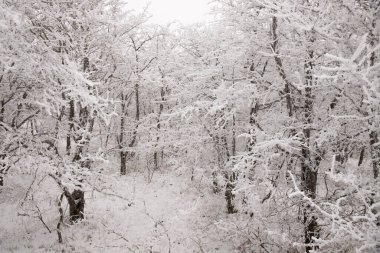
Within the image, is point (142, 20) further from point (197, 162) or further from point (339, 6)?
point (339, 6)

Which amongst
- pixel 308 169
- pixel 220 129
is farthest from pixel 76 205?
pixel 308 169

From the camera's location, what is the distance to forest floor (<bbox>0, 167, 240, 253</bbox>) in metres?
10.3

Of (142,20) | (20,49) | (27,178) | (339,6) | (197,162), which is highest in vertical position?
(142,20)

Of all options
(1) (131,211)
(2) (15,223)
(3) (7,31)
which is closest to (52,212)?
(2) (15,223)

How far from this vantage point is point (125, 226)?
476 inches

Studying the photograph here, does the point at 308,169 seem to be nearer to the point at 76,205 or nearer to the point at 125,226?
the point at 125,226

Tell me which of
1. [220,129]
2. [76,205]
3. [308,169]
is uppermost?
[220,129]

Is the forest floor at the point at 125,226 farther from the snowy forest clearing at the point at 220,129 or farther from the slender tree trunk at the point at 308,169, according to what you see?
the slender tree trunk at the point at 308,169

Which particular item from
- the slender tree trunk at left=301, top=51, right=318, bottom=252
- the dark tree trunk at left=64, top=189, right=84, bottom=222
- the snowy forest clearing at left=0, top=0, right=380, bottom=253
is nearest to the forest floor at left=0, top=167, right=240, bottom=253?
the snowy forest clearing at left=0, top=0, right=380, bottom=253

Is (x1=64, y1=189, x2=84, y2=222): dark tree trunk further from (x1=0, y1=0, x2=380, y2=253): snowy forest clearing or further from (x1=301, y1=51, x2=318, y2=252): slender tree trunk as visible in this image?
(x1=301, y1=51, x2=318, y2=252): slender tree trunk

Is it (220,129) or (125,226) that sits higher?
(220,129)

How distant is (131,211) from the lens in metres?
13.7

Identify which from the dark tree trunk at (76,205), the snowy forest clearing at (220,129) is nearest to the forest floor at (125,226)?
the snowy forest clearing at (220,129)

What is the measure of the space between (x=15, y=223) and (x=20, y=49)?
8647 mm
